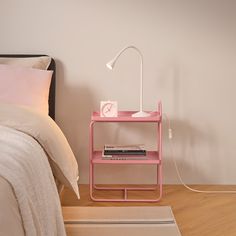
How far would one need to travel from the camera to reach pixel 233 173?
119 inches

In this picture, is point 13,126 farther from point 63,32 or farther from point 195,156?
point 195,156

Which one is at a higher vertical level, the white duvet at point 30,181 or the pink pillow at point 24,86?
the pink pillow at point 24,86

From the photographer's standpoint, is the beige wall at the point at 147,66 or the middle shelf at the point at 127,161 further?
the beige wall at the point at 147,66

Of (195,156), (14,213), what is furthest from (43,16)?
(14,213)

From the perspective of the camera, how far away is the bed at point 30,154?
131 cm

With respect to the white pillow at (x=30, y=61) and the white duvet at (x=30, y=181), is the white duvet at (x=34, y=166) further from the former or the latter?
the white pillow at (x=30, y=61)

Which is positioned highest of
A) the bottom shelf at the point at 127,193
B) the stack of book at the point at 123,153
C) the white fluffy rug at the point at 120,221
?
the stack of book at the point at 123,153

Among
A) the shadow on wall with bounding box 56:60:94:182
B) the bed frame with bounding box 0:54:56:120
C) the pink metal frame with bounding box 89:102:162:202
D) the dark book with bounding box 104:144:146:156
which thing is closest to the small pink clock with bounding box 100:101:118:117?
the pink metal frame with bounding box 89:102:162:202

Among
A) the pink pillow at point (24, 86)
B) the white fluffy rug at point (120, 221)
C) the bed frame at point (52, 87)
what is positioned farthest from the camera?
the bed frame at point (52, 87)

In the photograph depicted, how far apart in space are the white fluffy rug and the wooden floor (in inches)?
3.2

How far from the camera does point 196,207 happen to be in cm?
255

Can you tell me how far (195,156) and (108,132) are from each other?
0.64 meters

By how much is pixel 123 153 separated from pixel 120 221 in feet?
1.74

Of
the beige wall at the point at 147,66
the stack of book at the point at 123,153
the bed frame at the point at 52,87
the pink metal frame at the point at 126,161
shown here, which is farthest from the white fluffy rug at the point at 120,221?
the bed frame at the point at 52,87
